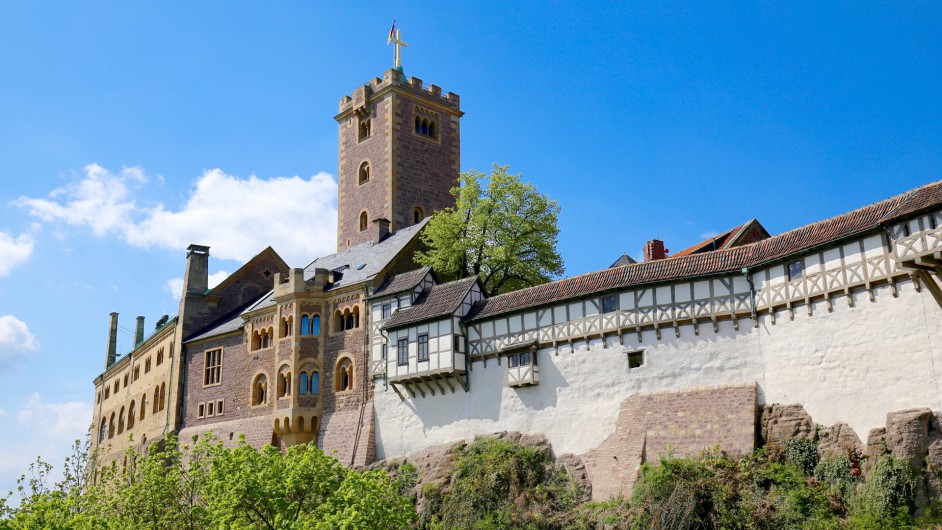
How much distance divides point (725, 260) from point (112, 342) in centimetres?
5171

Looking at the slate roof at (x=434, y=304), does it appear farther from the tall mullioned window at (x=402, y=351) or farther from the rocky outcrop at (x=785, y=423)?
the rocky outcrop at (x=785, y=423)

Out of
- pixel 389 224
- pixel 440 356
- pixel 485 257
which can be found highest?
pixel 389 224

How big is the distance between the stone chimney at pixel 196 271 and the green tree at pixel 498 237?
14410mm

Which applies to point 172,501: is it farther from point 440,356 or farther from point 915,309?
point 915,309

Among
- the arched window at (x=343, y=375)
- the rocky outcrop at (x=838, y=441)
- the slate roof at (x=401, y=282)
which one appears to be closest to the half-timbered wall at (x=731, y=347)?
the rocky outcrop at (x=838, y=441)

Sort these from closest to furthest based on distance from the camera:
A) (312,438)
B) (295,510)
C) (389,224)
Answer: (295,510) < (312,438) < (389,224)

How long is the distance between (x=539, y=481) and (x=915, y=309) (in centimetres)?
1344

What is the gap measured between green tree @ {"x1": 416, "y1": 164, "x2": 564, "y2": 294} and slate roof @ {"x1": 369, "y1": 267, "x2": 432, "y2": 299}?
57.6 inches

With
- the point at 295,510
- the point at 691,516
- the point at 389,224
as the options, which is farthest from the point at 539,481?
the point at 389,224

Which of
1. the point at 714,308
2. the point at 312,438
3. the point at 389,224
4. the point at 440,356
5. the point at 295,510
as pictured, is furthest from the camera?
the point at 389,224

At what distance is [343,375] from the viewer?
1688 inches

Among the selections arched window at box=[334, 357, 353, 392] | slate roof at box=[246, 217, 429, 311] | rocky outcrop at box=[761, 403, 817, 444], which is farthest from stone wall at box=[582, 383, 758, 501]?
slate roof at box=[246, 217, 429, 311]

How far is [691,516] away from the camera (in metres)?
28.0

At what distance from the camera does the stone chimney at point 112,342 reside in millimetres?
69250
